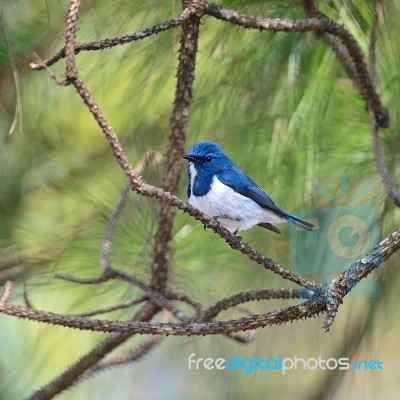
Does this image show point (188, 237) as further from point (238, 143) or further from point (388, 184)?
point (388, 184)

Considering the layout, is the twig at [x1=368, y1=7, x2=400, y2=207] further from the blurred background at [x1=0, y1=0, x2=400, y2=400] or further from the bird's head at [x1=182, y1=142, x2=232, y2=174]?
the bird's head at [x1=182, y1=142, x2=232, y2=174]

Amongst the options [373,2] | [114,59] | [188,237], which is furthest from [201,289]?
[373,2]

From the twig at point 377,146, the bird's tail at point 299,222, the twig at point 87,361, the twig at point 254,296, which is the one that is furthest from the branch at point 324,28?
the twig at point 87,361

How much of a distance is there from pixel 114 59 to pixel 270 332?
0.58 meters

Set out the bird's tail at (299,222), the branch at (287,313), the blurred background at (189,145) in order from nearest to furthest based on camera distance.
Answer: the branch at (287,313)
the bird's tail at (299,222)
the blurred background at (189,145)

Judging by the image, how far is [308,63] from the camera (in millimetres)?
1308

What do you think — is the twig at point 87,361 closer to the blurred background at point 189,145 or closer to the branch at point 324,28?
the blurred background at point 189,145

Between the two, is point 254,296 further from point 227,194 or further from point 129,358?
point 129,358

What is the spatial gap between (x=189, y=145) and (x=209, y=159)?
0.75 ft

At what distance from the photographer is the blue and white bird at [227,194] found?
3.70 feet

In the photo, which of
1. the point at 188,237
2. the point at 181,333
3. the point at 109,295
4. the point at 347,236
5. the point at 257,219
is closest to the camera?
the point at 181,333

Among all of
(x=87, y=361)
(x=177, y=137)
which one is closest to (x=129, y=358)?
(x=87, y=361)

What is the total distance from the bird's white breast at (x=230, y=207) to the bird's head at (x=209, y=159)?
1 centimetres

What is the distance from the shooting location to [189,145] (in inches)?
53.4
